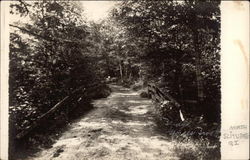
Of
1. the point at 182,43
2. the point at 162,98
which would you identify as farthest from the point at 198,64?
the point at 162,98

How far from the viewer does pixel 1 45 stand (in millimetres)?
2525

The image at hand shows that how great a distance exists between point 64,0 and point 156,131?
1231mm

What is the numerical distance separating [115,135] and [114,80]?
1.44 ft

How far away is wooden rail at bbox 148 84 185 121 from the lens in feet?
8.89

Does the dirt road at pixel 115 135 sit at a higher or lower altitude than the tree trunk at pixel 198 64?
lower

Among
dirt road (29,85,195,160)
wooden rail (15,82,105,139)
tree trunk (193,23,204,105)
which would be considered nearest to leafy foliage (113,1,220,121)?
tree trunk (193,23,204,105)

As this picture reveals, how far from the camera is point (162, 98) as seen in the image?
2.75 metres

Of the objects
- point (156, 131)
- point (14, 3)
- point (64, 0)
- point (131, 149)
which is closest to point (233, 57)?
point (156, 131)

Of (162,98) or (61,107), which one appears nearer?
(61,107)

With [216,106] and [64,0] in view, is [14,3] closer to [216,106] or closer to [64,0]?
[64,0]

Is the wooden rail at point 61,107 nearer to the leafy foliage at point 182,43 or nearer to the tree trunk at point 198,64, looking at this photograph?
the leafy foliage at point 182,43

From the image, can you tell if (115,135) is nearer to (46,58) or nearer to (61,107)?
(61,107)

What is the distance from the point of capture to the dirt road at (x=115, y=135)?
251 cm

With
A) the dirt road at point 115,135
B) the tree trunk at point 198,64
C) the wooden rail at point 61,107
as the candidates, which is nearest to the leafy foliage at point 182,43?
the tree trunk at point 198,64
